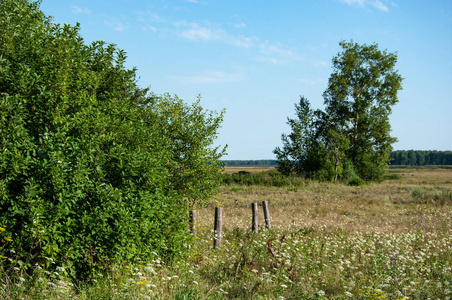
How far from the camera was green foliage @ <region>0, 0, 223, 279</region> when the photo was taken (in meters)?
5.98

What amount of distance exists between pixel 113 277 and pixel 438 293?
235 inches

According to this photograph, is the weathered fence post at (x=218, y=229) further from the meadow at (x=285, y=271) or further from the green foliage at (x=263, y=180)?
the green foliage at (x=263, y=180)

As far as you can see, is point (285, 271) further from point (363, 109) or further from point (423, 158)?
point (423, 158)

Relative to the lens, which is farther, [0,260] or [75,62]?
[75,62]

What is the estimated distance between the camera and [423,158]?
183m

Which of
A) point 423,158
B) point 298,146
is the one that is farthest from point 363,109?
point 423,158

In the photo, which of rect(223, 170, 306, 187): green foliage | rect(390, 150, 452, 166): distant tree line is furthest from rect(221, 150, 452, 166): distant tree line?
rect(223, 170, 306, 187): green foliage

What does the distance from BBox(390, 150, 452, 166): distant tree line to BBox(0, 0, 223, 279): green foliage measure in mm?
198508

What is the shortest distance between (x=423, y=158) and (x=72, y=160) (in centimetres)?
20434

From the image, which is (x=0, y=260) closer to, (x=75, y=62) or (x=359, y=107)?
(x=75, y=62)

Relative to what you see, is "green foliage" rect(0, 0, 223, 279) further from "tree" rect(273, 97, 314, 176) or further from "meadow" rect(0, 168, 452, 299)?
"tree" rect(273, 97, 314, 176)

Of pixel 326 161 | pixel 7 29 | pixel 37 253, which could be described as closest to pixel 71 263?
pixel 37 253

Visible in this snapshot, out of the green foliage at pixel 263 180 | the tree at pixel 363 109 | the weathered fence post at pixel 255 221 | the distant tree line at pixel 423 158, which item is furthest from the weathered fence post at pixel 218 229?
the distant tree line at pixel 423 158

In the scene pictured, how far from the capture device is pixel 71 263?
6098 millimetres
